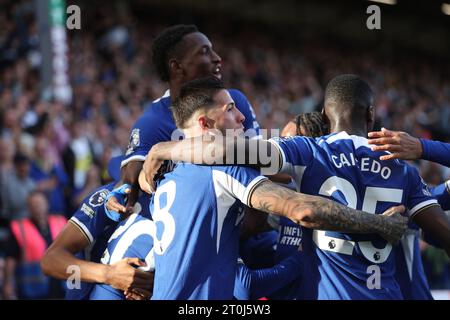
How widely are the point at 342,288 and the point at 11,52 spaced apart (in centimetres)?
992

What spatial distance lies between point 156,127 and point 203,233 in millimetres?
1568

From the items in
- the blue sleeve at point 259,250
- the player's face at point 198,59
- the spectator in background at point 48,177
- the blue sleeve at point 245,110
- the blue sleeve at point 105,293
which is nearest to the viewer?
the blue sleeve at point 105,293

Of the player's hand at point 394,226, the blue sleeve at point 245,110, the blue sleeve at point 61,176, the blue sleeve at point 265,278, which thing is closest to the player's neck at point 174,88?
the blue sleeve at point 245,110

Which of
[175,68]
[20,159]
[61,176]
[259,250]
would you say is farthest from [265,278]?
[61,176]

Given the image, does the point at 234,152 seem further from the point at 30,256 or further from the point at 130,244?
the point at 30,256

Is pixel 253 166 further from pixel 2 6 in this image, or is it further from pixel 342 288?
pixel 2 6

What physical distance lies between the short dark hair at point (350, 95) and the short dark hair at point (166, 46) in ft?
5.30

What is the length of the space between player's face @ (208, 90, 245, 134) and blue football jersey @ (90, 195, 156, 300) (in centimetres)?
72

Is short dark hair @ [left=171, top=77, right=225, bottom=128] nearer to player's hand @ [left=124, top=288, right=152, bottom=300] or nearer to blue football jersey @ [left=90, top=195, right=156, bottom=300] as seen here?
blue football jersey @ [left=90, top=195, right=156, bottom=300]

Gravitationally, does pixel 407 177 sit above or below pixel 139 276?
above

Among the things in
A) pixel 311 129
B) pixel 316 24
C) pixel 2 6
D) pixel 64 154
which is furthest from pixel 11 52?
pixel 316 24

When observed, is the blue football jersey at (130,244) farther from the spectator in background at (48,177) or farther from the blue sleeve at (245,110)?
the spectator in background at (48,177)

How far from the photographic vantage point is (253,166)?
380cm

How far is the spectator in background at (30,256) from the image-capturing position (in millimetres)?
8016
